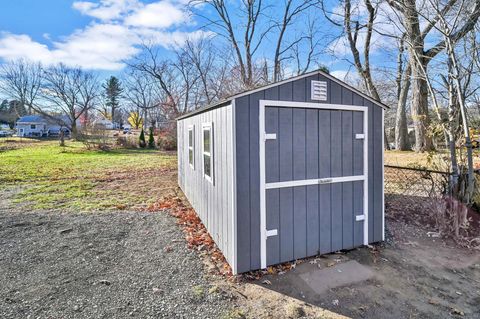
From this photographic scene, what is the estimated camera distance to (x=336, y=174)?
3.39 metres

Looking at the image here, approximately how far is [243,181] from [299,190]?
0.77 meters

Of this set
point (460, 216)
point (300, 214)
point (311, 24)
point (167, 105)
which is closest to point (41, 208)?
point (300, 214)

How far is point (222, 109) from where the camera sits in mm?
3166

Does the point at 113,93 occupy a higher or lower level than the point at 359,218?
higher

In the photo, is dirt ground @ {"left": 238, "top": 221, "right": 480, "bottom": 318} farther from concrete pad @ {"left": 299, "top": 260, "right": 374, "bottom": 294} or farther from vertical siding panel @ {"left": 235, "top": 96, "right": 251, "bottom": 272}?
vertical siding panel @ {"left": 235, "top": 96, "right": 251, "bottom": 272}

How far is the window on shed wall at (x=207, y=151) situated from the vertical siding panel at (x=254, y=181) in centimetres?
A: 90

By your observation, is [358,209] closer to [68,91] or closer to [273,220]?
[273,220]

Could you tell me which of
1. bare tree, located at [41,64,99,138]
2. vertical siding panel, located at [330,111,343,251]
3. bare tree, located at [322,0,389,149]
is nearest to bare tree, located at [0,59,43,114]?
bare tree, located at [41,64,99,138]

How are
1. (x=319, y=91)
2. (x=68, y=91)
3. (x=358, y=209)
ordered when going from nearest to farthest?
(x=319, y=91), (x=358, y=209), (x=68, y=91)

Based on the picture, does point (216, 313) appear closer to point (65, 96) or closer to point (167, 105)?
point (167, 105)

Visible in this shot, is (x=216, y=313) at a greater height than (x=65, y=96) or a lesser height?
lesser

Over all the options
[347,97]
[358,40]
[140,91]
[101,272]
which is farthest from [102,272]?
→ [140,91]

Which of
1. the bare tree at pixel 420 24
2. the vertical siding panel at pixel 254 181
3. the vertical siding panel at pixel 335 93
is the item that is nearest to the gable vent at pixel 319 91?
the vertical siding panel at pixel 335 93

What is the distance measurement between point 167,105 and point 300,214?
2025 centimetres
